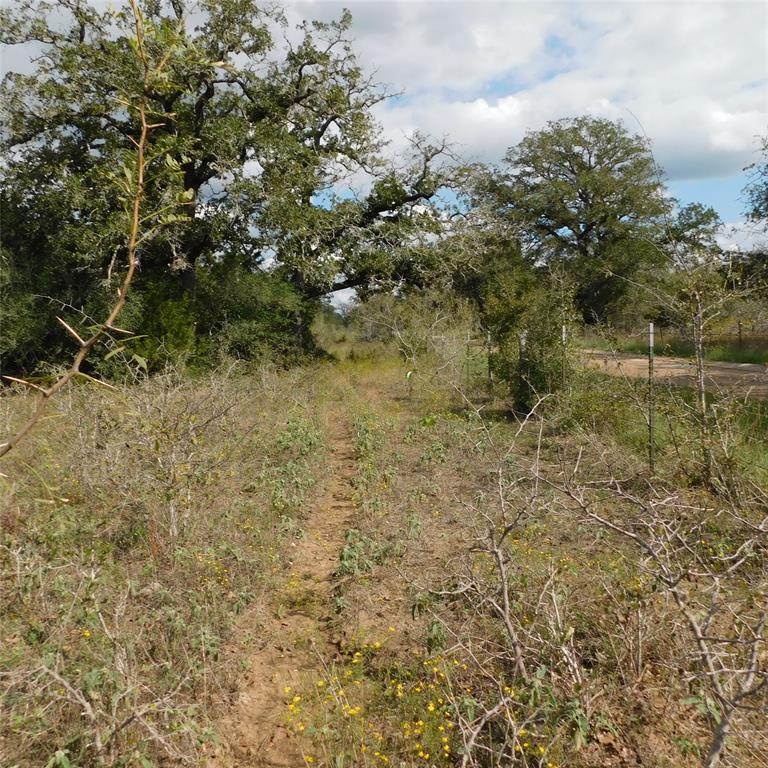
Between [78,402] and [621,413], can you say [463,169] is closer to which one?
[621,413]

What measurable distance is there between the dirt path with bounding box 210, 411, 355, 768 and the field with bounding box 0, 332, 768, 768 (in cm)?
2

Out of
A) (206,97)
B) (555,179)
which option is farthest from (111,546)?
(555,179)

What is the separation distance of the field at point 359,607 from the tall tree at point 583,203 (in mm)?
24184

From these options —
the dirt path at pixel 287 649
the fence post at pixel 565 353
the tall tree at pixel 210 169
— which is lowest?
the dirt path at pixel 287 649

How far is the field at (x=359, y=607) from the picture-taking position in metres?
3.15

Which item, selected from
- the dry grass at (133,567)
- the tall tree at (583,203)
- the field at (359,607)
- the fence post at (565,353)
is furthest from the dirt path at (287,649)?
the tall tree at (583,203)

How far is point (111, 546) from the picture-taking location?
5.22 m

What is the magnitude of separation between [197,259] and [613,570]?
17.0 m

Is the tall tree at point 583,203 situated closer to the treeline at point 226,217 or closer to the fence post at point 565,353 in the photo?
the treeline at point 226,217

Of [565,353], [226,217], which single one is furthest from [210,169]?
[565,353]

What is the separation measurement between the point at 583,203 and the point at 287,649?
31260 mm

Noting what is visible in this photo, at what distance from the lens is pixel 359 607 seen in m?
4.83

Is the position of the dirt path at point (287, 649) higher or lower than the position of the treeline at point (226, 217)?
lower

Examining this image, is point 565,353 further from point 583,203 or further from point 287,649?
point 583,203
